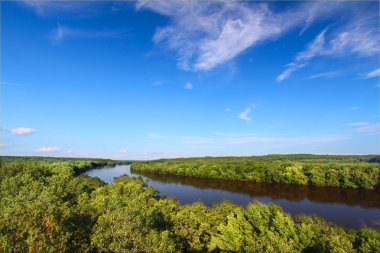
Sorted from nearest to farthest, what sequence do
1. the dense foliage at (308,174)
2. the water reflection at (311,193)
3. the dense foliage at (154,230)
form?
1. the dense foliage at (154,230)
2. the water reflection at (311,193)
3. the dense foliage at (308,174)

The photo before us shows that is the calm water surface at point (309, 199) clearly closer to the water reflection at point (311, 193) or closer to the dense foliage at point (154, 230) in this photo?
the water reflection at point (311, 193)

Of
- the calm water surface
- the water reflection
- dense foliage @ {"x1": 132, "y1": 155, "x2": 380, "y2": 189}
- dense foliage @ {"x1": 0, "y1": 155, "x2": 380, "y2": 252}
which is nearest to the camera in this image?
dense foliage @ {"x1": 0, "y1": 155, "x2": 380, "y2": 252}

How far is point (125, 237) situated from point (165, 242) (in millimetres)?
3228

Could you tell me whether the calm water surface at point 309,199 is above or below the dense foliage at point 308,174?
below

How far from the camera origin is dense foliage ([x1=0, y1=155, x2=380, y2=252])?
17.9 m

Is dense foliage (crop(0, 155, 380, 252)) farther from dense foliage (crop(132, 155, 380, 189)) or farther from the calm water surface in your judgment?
dense foliage (crop(132, 155, 380, 189))

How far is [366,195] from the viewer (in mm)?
81000

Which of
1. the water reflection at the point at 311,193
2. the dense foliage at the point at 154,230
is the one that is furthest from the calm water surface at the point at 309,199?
the dense foliage at the point at 154,230

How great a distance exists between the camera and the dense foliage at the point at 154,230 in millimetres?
17859

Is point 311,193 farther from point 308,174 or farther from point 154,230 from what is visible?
point 154,230

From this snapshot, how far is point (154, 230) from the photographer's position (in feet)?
74.7

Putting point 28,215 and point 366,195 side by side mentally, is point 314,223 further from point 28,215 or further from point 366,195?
point 366,195

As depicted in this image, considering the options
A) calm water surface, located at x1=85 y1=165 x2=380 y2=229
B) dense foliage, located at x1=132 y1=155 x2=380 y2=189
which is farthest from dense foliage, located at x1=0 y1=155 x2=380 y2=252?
dense foliage, located at x1=132 y1=155 x2=380 y2=189

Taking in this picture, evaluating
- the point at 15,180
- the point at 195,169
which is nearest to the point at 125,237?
the point at 15,180
